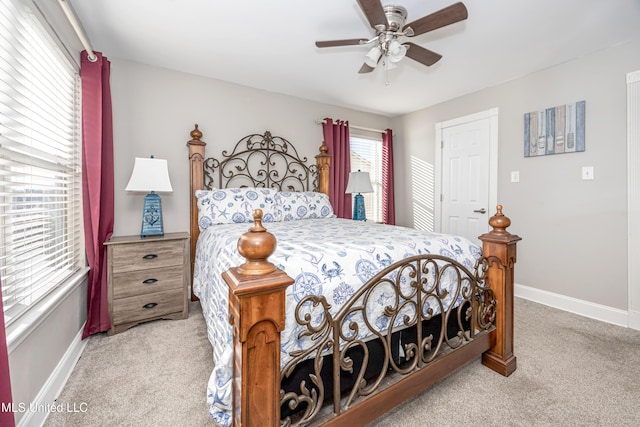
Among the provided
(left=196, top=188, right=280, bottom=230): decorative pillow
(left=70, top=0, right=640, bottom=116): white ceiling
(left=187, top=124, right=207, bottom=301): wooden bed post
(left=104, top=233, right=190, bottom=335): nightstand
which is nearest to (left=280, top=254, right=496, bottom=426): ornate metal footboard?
(left=196, top=188, right=280, bottom=230): decorative pillow

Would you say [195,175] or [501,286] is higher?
[195,175]

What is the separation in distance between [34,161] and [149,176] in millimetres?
916

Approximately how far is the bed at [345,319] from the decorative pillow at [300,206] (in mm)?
1062

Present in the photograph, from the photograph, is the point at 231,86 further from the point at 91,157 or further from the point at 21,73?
the point at 21,73

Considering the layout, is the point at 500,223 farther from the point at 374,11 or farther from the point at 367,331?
the point at 374,11

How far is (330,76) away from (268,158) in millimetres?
1147

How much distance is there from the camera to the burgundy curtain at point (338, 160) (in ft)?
12.5

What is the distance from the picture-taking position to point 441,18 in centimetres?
166

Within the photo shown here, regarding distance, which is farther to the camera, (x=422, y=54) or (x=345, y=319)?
(x=422, y=54)

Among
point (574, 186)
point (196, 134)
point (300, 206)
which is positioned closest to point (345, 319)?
point (300, 206)

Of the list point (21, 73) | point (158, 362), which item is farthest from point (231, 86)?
point (158, 362)

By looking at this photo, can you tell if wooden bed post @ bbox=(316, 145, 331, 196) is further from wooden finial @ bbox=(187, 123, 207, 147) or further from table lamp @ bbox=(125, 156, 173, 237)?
table lamp @ bbox=(125, 156, 173, 237)

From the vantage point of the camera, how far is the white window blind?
1.23 meters

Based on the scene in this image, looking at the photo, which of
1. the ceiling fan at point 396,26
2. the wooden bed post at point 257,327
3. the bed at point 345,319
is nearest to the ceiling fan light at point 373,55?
the ceiling fan at point 396,26
